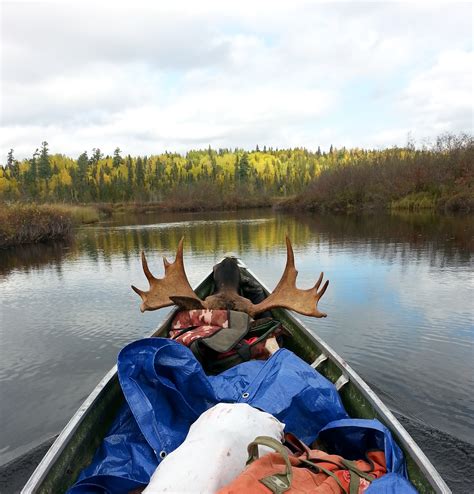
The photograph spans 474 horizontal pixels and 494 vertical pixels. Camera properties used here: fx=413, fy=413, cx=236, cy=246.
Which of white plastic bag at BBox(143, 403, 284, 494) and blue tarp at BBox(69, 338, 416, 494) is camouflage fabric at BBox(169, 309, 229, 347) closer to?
blue tarp at BBox(69, 338, 416, 494)

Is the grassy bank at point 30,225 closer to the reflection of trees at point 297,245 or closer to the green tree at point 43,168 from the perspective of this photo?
the reflection of trees at point 297,245

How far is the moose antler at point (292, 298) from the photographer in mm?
5888

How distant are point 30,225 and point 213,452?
80.5 feet

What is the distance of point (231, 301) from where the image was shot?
244 inches

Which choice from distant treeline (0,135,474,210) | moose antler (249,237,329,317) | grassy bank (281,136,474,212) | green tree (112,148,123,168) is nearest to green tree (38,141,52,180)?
distant treeline (0,135,474,210)

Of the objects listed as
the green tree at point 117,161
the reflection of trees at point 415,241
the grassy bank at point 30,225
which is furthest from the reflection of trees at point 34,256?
the green tree at point 117,161

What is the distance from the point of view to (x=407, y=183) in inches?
1581

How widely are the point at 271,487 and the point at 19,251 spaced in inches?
892

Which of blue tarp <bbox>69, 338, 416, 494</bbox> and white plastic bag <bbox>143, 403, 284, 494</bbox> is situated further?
blue tarp <bbox>69, 338, 416, 494</bbox>

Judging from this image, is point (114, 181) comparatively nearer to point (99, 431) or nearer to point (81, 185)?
point (81, 185)

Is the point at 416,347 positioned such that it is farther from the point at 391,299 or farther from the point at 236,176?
the point at 236,176

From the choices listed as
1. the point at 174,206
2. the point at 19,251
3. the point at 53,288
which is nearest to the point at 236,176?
the point at 174,206

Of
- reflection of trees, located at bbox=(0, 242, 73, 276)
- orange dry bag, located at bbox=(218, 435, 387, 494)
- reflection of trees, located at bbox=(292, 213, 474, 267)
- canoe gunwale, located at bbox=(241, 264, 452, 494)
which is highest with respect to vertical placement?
orange dry bag, located at bbox=(218, 435, 387, 494)

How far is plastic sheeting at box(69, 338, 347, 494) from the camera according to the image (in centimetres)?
292
